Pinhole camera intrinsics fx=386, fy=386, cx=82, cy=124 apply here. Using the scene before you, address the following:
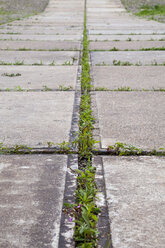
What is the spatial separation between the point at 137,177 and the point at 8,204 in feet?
2.07

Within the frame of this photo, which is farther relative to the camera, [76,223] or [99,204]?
[99,204]

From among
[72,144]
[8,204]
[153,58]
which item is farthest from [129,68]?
[8,204]

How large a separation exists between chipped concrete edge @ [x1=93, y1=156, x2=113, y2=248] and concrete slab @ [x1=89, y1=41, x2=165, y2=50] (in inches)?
170

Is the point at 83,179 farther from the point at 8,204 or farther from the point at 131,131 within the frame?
the point at 131,131

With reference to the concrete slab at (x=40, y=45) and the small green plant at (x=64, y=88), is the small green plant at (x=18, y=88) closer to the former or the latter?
the small green plant at (x=64, y=88)

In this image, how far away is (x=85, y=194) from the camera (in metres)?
1.63

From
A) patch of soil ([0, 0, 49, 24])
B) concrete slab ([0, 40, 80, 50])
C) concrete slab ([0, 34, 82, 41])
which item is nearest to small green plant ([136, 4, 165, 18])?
patch of soil ([0, 0, 49, 24])

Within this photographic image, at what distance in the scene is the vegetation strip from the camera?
55.3 inches

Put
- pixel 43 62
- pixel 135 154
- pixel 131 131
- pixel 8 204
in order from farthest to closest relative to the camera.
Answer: pixel 43 62 < pixel 131 131 < pixel 135 154 < pixel 8 204

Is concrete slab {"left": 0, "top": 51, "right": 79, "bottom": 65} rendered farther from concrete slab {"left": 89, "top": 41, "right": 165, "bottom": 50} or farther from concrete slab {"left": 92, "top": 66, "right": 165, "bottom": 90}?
concrete slab {"left": 89, "top": 41, "right": 165, "bottom": 50}

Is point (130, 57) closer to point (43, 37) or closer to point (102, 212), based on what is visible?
point (43, 37)

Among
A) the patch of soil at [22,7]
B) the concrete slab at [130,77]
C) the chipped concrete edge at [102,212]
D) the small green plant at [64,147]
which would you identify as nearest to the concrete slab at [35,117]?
the small green plant at [64,147]

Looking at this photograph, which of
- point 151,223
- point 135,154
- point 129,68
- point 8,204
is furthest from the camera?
point 129,68

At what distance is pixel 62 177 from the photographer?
6.01 ft
